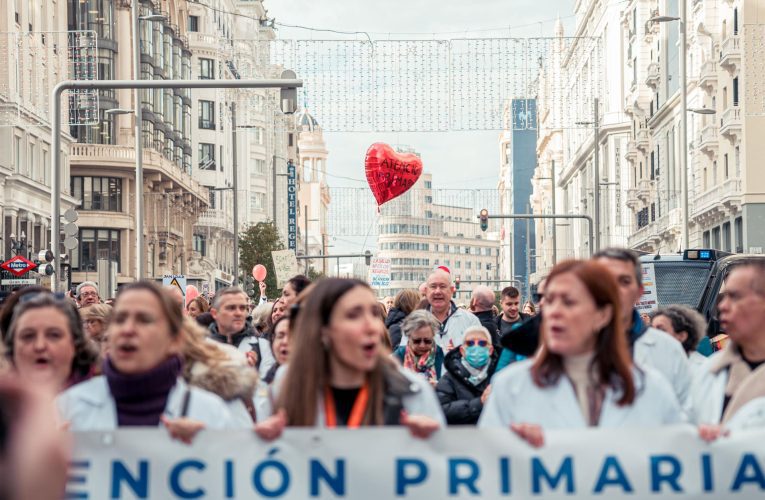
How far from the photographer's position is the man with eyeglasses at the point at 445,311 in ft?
39.4

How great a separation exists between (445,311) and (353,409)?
7639mm

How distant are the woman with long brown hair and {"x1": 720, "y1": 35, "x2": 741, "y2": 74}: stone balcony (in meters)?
46.7

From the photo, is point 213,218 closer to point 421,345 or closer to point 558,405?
point 421,345

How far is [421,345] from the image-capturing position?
9.88 metres

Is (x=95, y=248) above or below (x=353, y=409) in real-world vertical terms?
above

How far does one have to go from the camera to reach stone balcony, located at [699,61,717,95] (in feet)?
175

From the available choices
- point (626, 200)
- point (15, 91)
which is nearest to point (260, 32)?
point (626, 200)

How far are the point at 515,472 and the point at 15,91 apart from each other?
40.8 metres

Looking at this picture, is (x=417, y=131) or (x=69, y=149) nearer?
(x=417, y=131)

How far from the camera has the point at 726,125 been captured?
50.3 m

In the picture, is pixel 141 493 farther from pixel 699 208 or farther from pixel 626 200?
pixel 626 200

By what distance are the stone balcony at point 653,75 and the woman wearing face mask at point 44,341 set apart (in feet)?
216

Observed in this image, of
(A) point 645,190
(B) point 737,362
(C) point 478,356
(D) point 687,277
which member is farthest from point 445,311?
(A) point 645,190

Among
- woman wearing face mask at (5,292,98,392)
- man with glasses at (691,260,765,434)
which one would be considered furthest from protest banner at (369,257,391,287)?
woman wearing face mask at (5,292,98,392)
